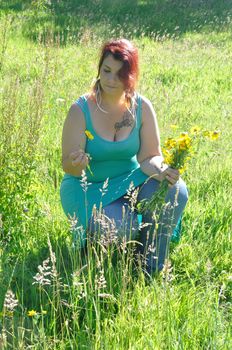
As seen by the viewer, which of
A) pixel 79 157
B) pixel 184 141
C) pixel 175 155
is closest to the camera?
pixel 184 141

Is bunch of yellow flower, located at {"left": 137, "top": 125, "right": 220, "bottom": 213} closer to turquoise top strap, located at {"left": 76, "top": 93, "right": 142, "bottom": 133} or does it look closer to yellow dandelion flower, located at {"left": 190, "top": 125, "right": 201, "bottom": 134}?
yellow dandelion flower, located at {"left": 190, "top": 125, "right": 201, "bottom": 134}

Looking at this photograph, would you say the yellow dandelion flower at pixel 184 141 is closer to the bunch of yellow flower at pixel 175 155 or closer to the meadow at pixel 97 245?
the bunch of yellow flower at pixel 175 155

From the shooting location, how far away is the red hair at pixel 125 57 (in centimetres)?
327

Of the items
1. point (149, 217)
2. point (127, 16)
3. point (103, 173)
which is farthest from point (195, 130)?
point (127, 16)

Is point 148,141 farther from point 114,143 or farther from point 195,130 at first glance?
point 195,130

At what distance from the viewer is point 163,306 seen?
2508 millimetres

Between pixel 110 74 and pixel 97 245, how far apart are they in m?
0.89

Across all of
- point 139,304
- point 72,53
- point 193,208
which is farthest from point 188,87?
point 139,304

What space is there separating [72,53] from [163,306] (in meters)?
5.79

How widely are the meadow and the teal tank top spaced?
167 mm

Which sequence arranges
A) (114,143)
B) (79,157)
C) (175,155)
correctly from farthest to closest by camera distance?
(114,143) → (79,157) → (175,155)

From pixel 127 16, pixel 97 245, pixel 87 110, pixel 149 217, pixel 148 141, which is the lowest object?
pixel 97 245

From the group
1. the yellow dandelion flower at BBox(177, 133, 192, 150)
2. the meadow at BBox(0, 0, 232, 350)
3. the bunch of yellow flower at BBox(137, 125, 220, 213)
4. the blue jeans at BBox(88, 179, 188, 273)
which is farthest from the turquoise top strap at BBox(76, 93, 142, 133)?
the yellow dandelion flower at BBox(177, 133, 192, 150)

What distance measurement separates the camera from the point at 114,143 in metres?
3.39
